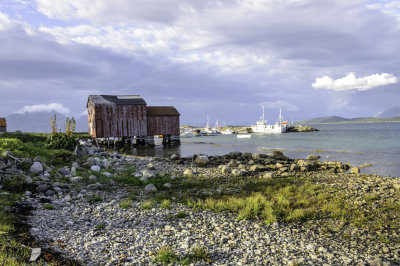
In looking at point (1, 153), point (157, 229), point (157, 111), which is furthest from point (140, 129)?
point (157, 229)

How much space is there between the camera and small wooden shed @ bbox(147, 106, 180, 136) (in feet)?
146

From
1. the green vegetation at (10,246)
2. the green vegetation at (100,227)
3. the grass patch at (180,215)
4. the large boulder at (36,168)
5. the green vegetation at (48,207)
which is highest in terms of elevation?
the large boulder at (36,168)

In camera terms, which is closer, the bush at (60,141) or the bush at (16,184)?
the bush at (16,184)

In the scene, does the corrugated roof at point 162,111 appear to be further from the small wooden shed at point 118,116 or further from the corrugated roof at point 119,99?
the corrugated roof at point 119,99

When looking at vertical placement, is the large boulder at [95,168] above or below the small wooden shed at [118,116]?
below

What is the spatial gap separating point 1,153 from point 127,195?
21.0 feet

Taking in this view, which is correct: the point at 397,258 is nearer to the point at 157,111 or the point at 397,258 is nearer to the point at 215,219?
the point at 215,219

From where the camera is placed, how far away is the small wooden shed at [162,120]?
146ft

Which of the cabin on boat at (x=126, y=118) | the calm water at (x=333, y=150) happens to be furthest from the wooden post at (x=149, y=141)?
the calm water at (x=333, y=150)

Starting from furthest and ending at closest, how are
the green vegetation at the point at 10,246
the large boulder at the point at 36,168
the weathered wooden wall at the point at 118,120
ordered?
1. the weathered wooden wall at the point at 118,120
2. the large boulder at the point at 36,168
3. the green vegetation at the point at 10,246

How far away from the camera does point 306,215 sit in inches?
337

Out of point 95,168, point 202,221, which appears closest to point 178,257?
point 202,221

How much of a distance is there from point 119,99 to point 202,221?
122ft

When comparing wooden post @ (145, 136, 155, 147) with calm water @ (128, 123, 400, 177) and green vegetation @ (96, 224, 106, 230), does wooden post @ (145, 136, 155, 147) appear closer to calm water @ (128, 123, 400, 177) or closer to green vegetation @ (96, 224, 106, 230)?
calm water @ (128, 123, 400, 177)
